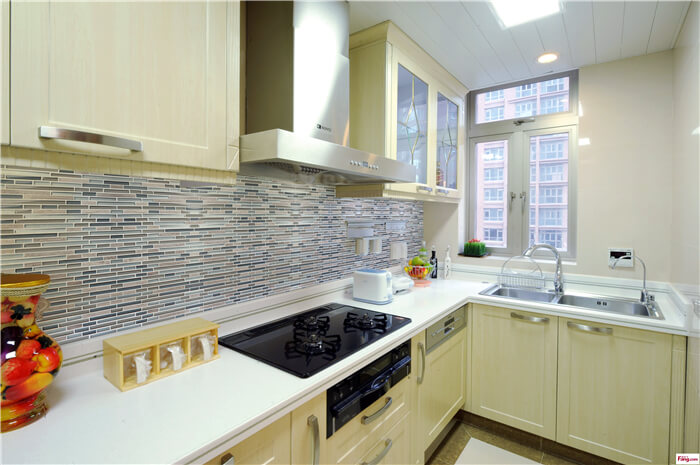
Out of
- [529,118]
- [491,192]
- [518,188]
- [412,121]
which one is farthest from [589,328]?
[529,118]

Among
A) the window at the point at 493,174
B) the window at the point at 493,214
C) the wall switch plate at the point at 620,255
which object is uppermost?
the window at the point at 493,174

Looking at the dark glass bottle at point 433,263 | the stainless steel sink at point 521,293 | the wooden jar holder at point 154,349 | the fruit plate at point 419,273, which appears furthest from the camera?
the dark glass bottle at point 433,263

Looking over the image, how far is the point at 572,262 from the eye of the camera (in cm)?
244

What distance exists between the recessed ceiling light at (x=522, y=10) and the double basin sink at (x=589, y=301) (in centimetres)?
155

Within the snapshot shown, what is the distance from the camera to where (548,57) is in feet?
7.14

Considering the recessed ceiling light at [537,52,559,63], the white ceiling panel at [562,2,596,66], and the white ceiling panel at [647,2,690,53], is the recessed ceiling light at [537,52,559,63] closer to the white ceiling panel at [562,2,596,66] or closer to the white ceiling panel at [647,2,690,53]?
the white ceiling panel at [562,2,596,66]

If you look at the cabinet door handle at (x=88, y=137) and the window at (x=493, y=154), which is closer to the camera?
the cabinet door handle at (x=88, y=137)

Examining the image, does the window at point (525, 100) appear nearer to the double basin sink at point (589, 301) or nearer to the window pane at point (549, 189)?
the window pane at point (549, 189)

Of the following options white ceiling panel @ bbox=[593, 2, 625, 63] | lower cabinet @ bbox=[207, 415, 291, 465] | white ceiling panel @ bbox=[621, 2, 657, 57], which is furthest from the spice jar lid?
white ceiling panel @ bbox=[621, 2, 657, 57]

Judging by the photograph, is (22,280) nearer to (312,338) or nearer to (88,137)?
(88,137)

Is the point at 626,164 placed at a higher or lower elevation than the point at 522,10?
lower

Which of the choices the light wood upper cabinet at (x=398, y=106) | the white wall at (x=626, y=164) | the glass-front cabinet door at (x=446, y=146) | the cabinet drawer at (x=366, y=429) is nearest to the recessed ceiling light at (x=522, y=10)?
the light wood upper cabinet at (x=398, y=106)

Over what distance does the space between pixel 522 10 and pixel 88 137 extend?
1.90 m

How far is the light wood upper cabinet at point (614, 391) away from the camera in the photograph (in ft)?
5.48
